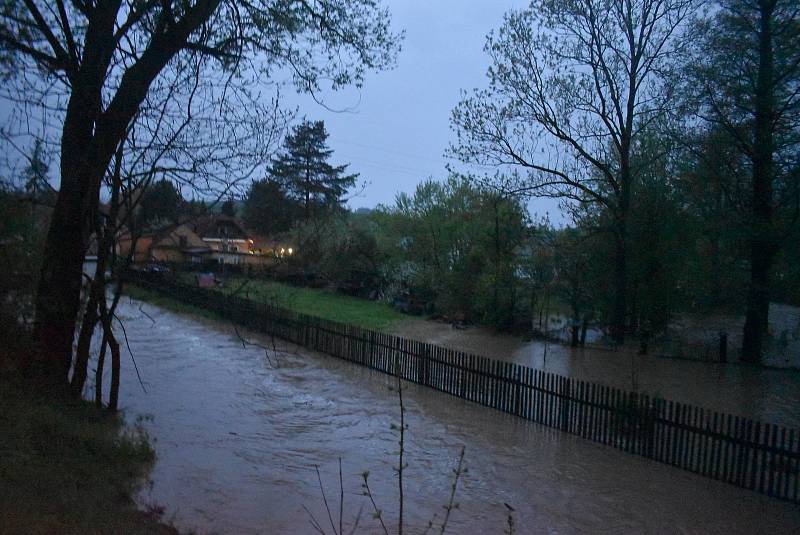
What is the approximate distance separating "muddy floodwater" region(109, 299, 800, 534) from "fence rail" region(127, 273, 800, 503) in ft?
0.91

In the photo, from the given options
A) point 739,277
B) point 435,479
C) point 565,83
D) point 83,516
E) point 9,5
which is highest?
point 565,83

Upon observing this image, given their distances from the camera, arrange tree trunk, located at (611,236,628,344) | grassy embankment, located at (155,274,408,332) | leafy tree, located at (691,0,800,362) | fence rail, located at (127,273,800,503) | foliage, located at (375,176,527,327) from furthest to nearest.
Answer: grassy embankment, located at (155,274,408,332), foliage, located at (375,176,527,327), tree trunk, located at (611,236,628,344), leafy tree, located at (691,0,800,362), fence rail, located at (127,273,800,503)

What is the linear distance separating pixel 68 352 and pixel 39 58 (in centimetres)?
439

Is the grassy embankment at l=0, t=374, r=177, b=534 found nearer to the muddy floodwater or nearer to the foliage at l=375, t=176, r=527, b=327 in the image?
the muddy floodwater

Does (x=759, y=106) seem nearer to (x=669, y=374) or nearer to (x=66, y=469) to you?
(x=669, y=374)

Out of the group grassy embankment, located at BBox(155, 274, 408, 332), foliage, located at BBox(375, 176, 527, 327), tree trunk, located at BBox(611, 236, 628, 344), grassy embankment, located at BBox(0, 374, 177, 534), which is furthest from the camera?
grassy embankment, located at BBox(155, 274, 408, 332)

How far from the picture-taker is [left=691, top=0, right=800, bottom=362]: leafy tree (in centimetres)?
1661

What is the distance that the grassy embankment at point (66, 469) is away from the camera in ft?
18.0

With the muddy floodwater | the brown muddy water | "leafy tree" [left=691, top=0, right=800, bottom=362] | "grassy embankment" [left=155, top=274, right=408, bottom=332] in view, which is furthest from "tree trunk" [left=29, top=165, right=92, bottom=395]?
"grassy embankment" [left=155, top=274, right=408, bottom=332]

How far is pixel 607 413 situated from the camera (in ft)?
41.6

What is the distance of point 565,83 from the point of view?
80.5 feet

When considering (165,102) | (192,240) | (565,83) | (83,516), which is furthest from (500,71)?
(192,240)

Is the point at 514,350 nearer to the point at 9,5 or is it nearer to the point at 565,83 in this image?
the point at 565,83

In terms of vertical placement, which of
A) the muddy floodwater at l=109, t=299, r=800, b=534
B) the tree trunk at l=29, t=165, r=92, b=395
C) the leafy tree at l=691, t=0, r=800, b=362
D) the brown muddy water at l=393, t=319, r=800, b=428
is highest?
the leafy tree at l=691, t=0, r=800, b=362
